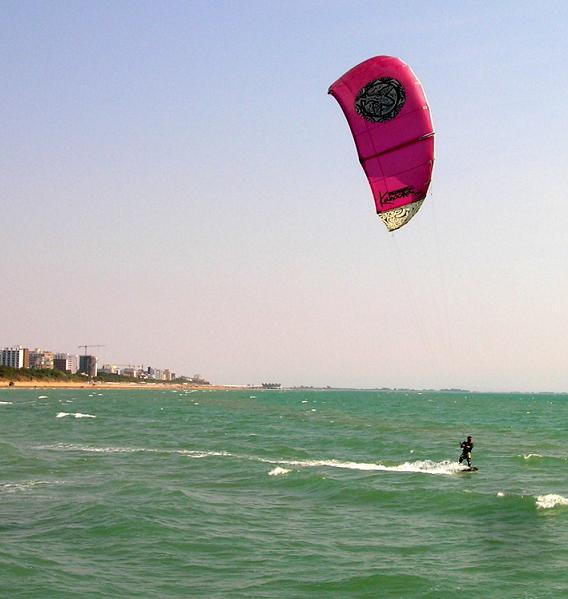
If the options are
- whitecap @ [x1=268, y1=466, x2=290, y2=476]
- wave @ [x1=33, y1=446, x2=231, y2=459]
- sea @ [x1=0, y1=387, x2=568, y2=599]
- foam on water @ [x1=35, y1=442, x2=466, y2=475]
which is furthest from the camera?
wave @ [x1=33, y1=446, x2=231, y2=459]

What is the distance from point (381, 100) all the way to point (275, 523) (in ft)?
38.1

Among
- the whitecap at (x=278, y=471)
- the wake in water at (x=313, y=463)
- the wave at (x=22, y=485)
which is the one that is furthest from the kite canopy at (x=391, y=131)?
the wake in water at (x=313, y=463)

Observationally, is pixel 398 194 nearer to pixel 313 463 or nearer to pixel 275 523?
pixel 275 523

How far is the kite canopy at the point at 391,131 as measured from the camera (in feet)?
56.1

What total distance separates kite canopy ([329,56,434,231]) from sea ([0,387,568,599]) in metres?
7.90

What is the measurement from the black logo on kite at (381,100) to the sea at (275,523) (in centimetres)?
1023

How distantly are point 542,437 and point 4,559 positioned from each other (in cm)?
4707

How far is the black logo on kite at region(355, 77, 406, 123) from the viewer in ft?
56.9

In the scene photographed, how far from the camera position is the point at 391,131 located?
17.4 m

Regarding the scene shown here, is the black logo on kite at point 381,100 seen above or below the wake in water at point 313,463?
above

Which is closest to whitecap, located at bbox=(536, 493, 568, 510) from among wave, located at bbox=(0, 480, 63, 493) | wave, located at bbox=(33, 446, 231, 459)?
wave, located at bbox=(0, 480, 63, 493)

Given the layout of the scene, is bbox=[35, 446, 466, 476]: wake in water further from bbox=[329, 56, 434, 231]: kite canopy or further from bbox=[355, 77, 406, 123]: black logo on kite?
bbox=[355, 77, 406, 123]: black logo on kite

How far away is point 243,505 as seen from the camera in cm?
2359

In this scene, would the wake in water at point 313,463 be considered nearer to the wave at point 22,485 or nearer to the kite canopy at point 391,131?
the wave at point 22,485
